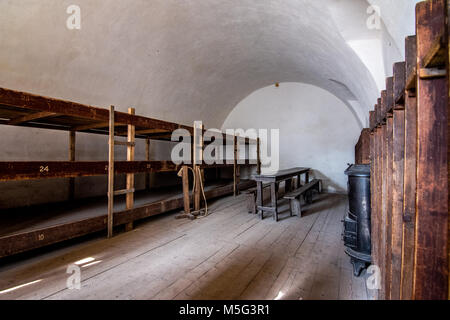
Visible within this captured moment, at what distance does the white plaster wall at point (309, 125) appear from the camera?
6.18 meters

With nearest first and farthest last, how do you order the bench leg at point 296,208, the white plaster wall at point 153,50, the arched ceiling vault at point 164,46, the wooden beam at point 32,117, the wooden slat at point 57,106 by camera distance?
the wooden slat at point 57,106, the wooden beam at point 32,117, the white plaster wall at point 153,50, the arched ceiling vault at point 164,46, the bench leg at point 296,208

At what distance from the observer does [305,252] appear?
2.24 m

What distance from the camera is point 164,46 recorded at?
13.3 feet

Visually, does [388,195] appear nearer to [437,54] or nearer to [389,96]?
[389,96]

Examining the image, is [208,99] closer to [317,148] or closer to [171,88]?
[171,88]

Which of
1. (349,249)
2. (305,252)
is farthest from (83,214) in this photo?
(349,249)

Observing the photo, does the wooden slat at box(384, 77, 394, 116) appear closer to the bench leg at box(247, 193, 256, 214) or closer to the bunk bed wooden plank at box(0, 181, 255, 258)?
the bench leg at box(247, 193, 256, 214)

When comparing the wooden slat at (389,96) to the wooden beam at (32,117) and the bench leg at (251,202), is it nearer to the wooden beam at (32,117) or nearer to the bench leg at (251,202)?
the bench leg at (251,202)

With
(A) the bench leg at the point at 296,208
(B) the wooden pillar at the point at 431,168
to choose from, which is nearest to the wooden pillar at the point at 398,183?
(B) the wooden pillar at the point at 431,168

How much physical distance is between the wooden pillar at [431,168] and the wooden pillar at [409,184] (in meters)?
0.14

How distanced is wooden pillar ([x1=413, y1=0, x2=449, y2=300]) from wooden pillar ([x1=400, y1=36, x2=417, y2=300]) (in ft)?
0.47

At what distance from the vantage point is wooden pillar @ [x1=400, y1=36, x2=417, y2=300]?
773 mm

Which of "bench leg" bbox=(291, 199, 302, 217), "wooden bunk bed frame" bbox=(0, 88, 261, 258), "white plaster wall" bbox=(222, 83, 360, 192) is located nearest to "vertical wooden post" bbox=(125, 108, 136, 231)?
"wooden bunk bed frame" bbox=(0, 88, 261, 258)

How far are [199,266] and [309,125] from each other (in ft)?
19.5
